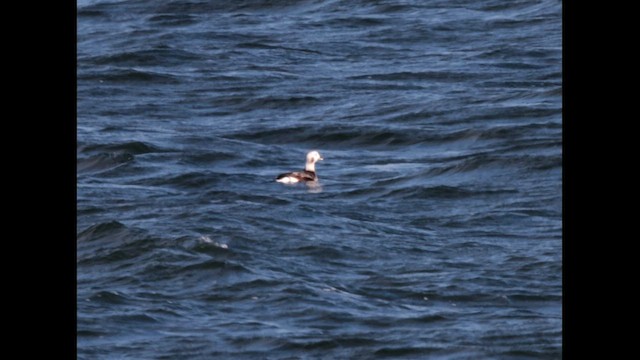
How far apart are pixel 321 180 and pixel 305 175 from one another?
737 mm

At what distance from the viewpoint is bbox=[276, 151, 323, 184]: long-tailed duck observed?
1458cm

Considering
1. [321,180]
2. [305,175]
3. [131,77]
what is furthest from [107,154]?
[131,77]

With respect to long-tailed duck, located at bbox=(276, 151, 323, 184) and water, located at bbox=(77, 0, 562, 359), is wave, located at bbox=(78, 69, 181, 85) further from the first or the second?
long-tailed duck, located at bbox=(276, 151, 323, 184)

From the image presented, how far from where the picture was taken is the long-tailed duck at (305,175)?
47.8ft

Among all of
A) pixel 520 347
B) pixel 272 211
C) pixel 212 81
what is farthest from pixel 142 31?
pixel 520 347

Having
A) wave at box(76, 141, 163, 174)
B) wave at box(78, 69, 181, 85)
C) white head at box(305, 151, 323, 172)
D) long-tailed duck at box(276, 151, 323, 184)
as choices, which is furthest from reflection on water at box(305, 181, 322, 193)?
wave at box(78, 69, 181, 85)

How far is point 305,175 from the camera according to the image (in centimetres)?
1465

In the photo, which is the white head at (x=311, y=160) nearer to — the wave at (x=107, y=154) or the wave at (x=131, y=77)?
the wave at (x=107, y=154)

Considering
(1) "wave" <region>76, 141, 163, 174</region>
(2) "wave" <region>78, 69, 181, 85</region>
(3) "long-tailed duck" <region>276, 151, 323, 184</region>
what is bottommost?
(2) "wave" <region>78, 69, 181, 85</region>

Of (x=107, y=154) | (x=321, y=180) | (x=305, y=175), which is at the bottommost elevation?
(x=321, y=180)

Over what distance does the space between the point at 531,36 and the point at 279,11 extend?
455cm

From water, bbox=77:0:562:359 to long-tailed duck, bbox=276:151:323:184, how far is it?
10 cm

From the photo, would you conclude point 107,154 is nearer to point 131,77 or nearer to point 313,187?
point 313,187
